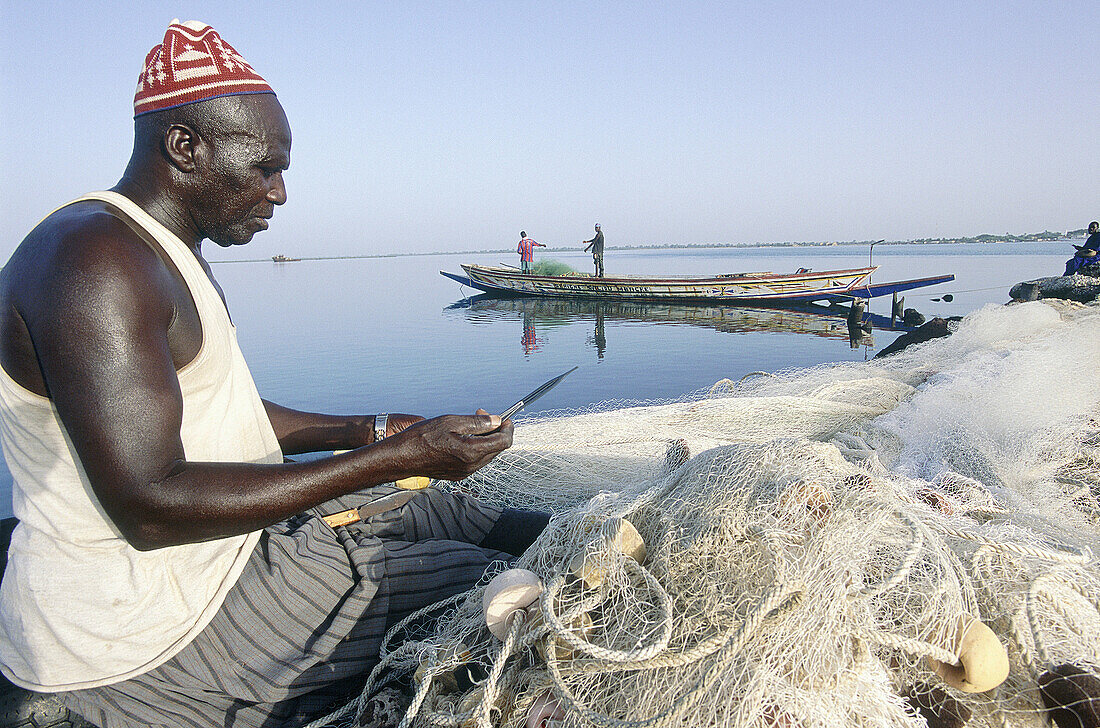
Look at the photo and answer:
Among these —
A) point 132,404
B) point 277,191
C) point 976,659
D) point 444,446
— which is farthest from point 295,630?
point 976,659

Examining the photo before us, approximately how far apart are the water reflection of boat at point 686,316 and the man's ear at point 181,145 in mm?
13698

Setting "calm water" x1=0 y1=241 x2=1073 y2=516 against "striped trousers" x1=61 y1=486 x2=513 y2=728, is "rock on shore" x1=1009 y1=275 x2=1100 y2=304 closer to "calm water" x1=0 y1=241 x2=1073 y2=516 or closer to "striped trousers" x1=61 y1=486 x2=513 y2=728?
"calm water" x1=0 y1=241 x2=1073 y2=516

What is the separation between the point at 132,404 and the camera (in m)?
1.18

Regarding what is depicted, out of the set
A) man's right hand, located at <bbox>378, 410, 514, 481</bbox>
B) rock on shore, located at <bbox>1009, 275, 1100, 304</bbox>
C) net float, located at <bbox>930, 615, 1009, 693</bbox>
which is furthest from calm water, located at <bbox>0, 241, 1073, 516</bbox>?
net float, located at <bbox>930, 615, 1009, 693</bbox>

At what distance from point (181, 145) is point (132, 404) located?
0.65 m

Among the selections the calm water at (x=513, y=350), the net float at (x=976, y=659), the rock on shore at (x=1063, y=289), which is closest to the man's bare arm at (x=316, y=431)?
the net float at (x=976, y=659)

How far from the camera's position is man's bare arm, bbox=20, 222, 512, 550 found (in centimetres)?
115

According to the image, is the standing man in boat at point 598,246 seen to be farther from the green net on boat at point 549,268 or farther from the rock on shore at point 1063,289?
the rock on shore at point 1063,289

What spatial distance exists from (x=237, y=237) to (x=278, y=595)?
91cm

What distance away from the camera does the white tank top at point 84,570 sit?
1.29 metres

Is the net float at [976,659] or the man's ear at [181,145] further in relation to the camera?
the man's ear at [181,145]

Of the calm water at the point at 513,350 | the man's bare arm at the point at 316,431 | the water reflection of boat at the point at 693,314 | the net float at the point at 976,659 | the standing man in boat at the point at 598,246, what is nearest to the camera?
the net float at the point at 976,659

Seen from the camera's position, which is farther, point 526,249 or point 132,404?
point 526,249

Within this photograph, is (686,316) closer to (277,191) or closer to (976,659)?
(277,191)
